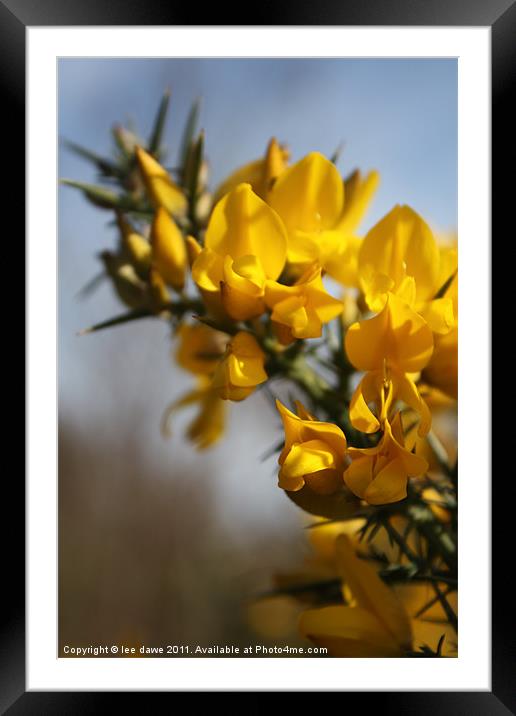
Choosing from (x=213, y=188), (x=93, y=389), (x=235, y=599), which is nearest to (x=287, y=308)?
(x=213, y=188)

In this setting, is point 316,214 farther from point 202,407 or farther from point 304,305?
point 202,407

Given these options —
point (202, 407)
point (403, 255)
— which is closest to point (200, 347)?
point (202, 407)

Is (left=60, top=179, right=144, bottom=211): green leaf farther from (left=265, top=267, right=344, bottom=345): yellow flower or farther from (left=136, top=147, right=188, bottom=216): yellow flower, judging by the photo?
(left=265, top=267, right=344, bottom=345): yellow flower

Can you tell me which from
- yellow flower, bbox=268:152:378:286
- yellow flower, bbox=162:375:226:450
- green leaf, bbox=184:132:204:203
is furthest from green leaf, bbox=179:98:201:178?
yellow flower, bbox=162:375:226:450

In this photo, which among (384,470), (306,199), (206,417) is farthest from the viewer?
(206,417)

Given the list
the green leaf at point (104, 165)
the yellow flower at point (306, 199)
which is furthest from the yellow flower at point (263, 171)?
the green leaf at point (104, 165)

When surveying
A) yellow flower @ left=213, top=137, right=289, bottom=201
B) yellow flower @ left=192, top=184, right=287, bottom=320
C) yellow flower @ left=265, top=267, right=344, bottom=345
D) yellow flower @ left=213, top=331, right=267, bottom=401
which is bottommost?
yellow flower @ left=213, top=331, right=267, bottom=401
